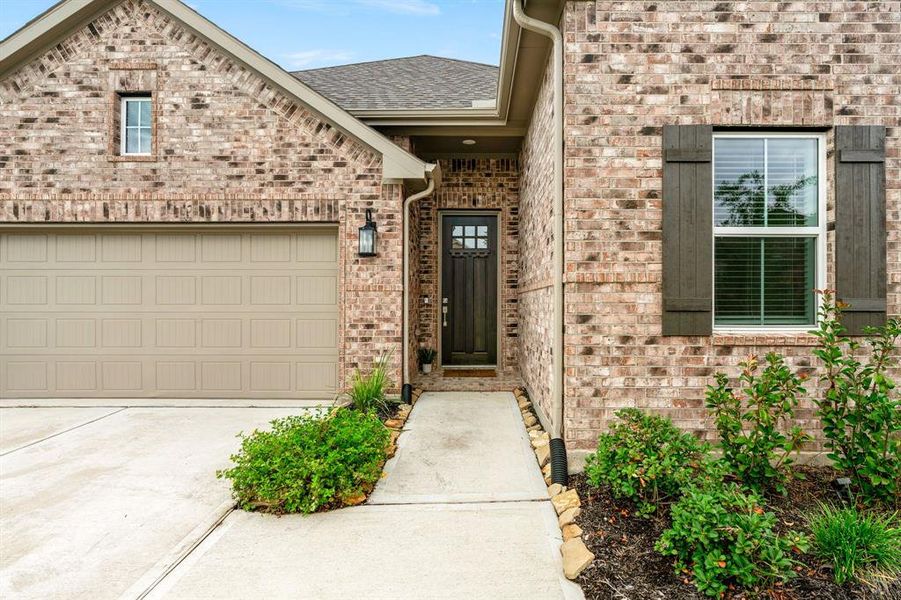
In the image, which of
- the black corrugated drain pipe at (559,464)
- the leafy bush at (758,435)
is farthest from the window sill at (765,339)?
the black corrugated drain pipe at (559,464)

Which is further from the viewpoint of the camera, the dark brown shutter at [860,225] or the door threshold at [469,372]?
the door threshold at [469,372]

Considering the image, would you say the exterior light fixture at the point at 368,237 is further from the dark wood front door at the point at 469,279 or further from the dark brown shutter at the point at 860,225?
the dark brown shutter at the point at 860,225

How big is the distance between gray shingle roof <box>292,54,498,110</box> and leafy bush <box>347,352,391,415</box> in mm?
3475

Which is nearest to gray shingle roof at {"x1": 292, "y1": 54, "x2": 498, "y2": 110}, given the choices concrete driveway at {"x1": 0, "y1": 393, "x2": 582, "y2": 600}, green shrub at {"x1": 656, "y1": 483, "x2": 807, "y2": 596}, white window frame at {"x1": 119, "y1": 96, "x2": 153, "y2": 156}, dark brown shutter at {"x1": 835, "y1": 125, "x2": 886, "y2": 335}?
white window frame at {"x1": 119, "y1": 96, "x2": 153, "y2": 156}

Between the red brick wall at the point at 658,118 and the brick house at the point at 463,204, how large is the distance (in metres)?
0.02

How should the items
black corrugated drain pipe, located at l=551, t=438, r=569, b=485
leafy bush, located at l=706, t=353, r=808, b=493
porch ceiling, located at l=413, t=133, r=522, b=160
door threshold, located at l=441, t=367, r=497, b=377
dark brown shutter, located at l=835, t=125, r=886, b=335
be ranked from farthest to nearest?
door threshold, located at l=441, t=367, r=497, b=377, porch ceiling, located at l=413, t=133, r=522, b=160, dark brown shutter, located at l=835, t=125, r=886, b=335, black corrugated drain pipe, located at l=551, t=438, r=569, b=485, leafy bush, located at l=706, t=353, r=808, b=493

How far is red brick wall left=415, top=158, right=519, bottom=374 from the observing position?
7.16m

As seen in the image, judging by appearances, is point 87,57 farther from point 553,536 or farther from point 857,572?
point 857,572

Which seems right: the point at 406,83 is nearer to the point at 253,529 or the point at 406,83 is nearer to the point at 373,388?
the point at 373,388

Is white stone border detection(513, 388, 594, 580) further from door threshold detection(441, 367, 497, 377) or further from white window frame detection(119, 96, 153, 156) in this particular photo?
white window frame detection(119, 96, 153, 156)

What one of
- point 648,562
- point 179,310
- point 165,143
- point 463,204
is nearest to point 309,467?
point 648,562

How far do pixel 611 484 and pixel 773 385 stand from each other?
1.19 m

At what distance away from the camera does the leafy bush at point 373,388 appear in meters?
5.04

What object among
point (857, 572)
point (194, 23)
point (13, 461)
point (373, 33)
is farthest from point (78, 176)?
point (373, 33)
